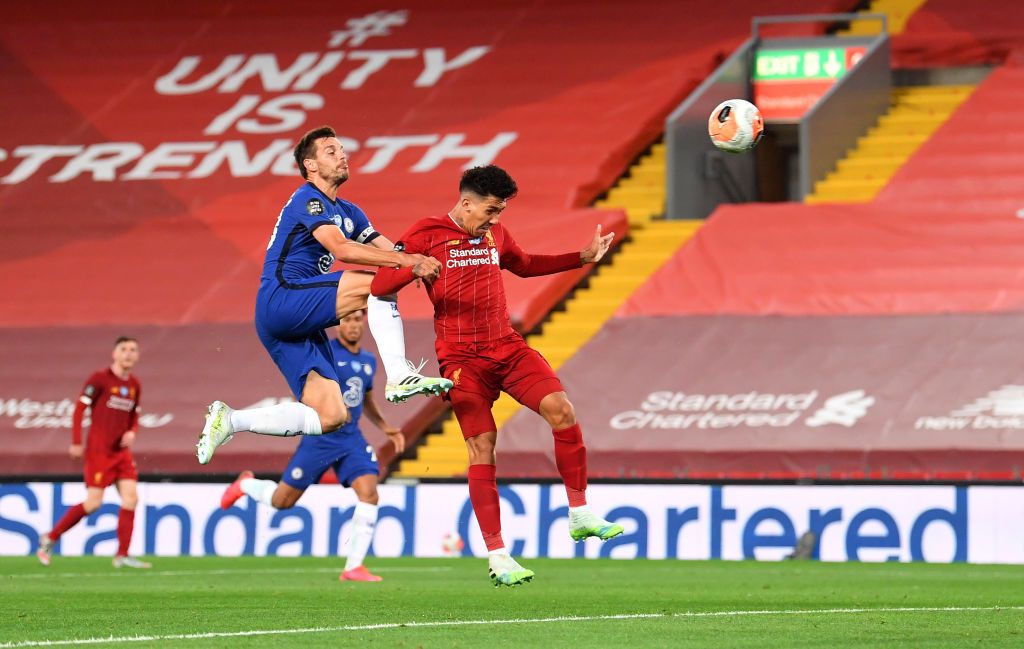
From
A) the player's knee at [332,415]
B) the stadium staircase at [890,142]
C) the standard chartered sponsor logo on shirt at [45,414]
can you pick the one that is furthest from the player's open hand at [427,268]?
the stadium staircase at [890,142]

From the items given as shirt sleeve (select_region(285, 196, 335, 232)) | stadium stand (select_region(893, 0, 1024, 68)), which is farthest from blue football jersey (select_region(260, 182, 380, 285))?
stadium stand (select_region(893, 0, 1024, 68))

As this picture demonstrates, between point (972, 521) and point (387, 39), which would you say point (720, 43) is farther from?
point (972, 521)

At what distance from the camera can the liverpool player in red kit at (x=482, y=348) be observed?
8.69 meters

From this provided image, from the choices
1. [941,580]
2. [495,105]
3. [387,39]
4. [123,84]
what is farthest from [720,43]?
[941,580]

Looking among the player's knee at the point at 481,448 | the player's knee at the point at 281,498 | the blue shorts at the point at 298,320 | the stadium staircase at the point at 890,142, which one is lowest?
the player's knee at the point at 281,498

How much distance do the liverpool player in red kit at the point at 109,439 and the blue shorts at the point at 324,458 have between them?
8.46 ft

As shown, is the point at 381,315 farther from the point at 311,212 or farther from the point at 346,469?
the point at 346,469

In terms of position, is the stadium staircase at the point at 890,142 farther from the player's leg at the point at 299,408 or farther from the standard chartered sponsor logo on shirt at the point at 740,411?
the player's leg at the point at 299,408

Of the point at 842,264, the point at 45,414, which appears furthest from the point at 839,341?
the point at 45,414

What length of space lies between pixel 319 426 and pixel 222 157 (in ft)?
45.3

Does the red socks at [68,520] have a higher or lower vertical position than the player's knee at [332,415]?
lower

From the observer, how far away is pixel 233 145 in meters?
22.7

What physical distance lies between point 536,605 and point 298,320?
1.92 m

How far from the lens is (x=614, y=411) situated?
696 inches
